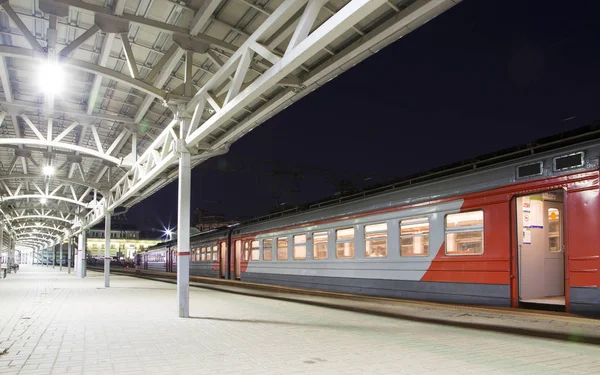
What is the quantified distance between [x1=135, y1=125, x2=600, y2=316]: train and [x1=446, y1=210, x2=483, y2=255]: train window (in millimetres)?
22

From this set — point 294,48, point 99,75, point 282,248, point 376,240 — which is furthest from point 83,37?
point 282,248

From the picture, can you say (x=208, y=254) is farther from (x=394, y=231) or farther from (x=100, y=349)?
(x=100, y=349)

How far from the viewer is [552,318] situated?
328 inches

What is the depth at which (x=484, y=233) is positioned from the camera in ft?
32.3

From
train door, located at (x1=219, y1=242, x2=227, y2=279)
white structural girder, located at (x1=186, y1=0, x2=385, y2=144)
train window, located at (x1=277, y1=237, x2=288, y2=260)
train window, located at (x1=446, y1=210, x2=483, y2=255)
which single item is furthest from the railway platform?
train door, located at (x1=219, y1=242, x2=227, y2=279)

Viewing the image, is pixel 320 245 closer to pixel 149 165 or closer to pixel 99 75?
pixel 149 165

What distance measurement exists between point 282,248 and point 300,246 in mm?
1514

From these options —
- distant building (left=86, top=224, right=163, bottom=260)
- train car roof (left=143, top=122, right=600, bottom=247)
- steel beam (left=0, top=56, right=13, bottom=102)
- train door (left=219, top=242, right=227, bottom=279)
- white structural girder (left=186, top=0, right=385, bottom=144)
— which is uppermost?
steel beam (left=0, top=56, right=13, bottom=102)

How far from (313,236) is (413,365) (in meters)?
9.87

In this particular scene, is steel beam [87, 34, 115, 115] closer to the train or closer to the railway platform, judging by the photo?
the railway platform

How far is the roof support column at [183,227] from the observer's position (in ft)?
32.9

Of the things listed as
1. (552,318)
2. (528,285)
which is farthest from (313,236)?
(552,318)

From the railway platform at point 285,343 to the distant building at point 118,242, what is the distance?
85.0 metres

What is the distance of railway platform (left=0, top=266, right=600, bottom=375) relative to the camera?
5.65 metres
